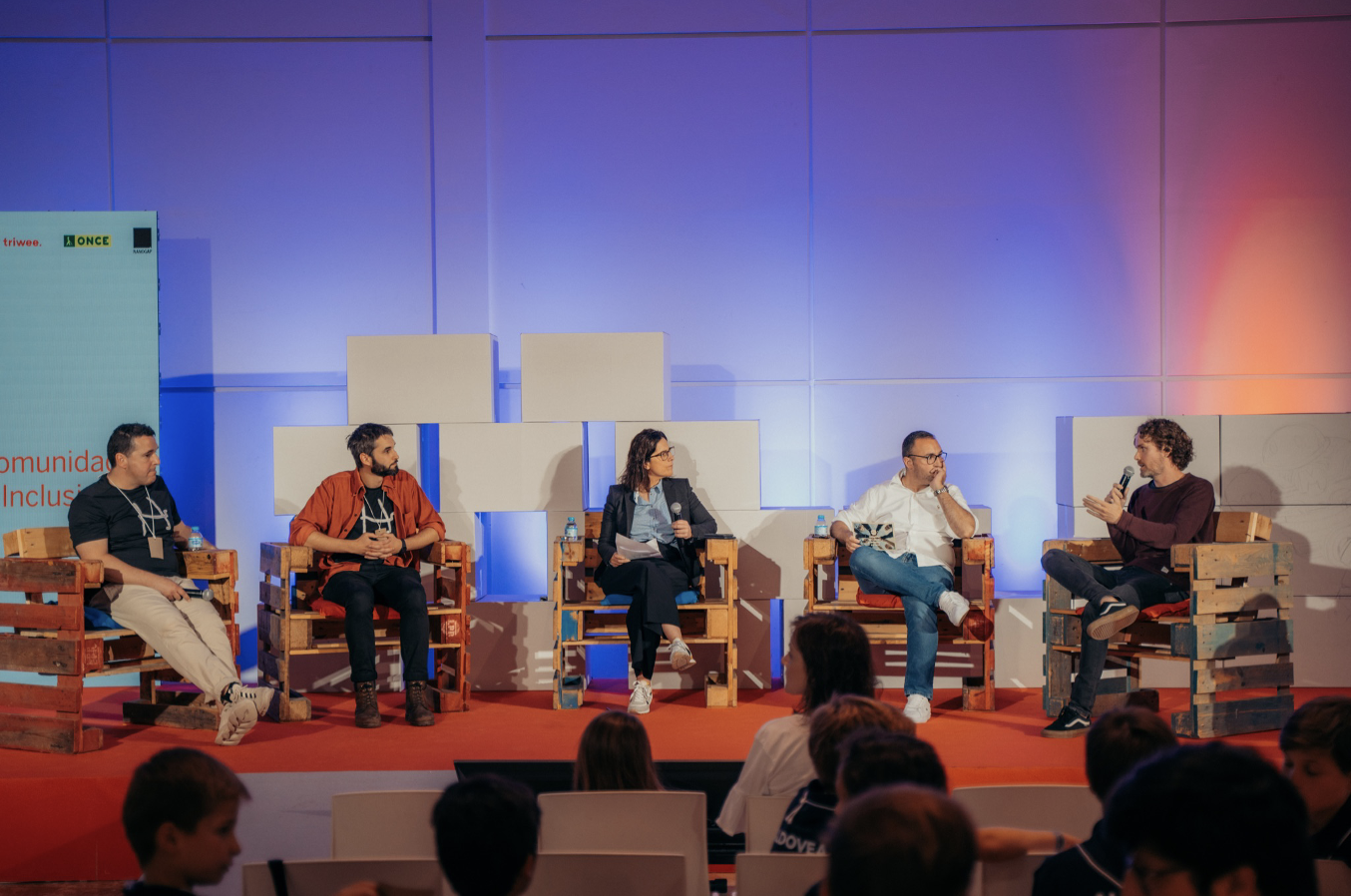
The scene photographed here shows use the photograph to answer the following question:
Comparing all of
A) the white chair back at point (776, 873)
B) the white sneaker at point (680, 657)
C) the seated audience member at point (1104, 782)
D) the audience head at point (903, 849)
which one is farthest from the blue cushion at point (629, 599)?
the audience head at point (903, 849)

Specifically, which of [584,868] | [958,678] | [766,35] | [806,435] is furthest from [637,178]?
[584,868]

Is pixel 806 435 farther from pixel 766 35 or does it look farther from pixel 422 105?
pixel 422 105

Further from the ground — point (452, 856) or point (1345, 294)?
point (1345, 294)

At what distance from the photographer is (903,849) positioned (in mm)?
986

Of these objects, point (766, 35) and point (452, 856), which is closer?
point (452, 856)

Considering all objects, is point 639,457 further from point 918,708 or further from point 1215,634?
point 1215,634

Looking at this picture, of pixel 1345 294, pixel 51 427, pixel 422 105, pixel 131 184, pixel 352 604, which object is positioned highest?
pixel 422 105

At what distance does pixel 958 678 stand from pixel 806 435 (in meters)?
1.43

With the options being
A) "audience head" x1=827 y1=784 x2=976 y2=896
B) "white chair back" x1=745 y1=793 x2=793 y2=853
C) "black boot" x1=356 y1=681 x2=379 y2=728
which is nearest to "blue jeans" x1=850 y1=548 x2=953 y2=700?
"black boot" x1=356 y1=681 x2=379 y2=728

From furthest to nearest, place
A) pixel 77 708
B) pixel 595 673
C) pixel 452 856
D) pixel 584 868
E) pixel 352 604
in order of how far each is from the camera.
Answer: pixel 595 673
pixel 352 604
pixel 77 708
pixel 584 868
pixel 452 856

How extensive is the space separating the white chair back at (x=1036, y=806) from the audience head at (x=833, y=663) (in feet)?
1.85

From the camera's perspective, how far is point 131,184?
5.60 meters

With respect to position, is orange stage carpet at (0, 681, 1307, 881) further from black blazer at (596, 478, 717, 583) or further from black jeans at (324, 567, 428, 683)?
black blazer at (596, 478, 717, 583)

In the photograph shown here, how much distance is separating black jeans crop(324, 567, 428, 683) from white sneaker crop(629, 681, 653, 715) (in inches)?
33.1
